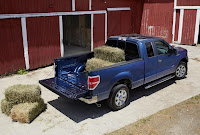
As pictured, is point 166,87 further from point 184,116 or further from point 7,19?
point 7,19

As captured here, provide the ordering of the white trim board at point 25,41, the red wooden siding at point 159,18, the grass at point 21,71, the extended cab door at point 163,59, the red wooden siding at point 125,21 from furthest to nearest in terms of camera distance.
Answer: the red wooden siding at point 159,18 → the red wooden siding at point 125,21 → the grass at point 21,71 → the white trim board at point 25,41 → the extended cab door at point 163,59

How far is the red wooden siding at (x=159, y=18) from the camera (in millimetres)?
16391

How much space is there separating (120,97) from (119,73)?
79 cm

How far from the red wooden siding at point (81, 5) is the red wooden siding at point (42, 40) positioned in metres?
1.42

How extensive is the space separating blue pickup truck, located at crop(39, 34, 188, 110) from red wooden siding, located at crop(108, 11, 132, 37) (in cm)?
601

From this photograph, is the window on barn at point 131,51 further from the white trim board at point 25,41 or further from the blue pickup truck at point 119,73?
the white trim board at point 25,41


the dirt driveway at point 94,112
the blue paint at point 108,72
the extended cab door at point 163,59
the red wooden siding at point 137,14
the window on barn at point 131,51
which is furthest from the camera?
the red wooden siding at point 137,14

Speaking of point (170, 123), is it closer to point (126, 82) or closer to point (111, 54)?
point (126, 82)

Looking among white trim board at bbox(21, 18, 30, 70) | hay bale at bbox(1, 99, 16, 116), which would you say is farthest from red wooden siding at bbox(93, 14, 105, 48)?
hay bale at bbox(1, 99, 16, 116)

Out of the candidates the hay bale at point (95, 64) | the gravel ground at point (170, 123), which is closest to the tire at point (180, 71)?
the gravel ground at point (170, 123)

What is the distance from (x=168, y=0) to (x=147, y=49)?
33.3ft

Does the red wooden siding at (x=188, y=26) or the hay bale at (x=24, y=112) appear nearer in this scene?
the hay bale at (x=24, y=112)

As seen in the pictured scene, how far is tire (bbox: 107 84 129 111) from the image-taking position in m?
6.70

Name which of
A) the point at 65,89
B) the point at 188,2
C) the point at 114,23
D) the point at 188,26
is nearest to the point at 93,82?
the point at 65,89
